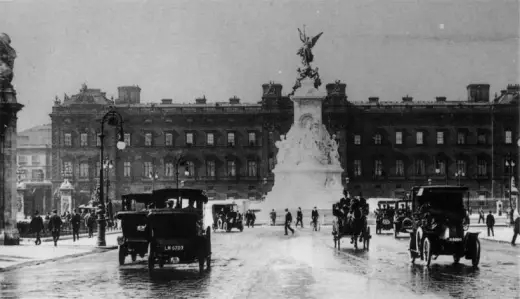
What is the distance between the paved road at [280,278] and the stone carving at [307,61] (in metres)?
43.3

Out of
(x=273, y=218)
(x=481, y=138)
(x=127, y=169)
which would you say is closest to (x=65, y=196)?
(x=273, y=218)

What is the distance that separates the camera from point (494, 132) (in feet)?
307

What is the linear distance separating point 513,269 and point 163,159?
7699 cm

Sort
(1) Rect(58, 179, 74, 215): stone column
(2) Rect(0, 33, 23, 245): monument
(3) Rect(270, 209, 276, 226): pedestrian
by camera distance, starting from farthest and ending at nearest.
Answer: (1) Rect(58, 179, 74, 215): stone column → (3) Rect(270, 209, 276, 226): pedestrian → (2) Rect(0, 33, 23, 245): monument

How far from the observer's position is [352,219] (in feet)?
93.6

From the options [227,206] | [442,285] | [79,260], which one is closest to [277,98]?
[227,206]

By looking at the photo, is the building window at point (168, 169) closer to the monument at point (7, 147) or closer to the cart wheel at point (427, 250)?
the monument at point (7, 147)

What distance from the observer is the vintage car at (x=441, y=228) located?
67.3 feet

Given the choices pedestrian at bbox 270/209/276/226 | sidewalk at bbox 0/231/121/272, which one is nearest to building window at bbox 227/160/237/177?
pedestrian at bbox 270/209/276/226

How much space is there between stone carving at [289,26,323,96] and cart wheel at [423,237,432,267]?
47.3m

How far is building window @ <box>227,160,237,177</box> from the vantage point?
9450 centimetres

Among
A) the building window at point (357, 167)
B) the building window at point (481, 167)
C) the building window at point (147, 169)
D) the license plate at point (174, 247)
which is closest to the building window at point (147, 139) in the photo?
the building window at point (147, 169)

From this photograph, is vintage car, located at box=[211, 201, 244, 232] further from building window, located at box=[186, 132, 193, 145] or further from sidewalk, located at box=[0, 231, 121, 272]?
building window, located at box=[186, 132, 193, 145]

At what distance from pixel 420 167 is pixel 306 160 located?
31189mm
